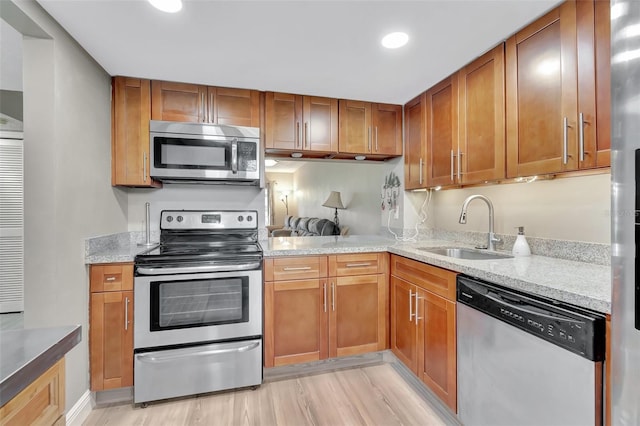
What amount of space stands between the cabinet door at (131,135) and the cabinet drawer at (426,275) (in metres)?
2.01

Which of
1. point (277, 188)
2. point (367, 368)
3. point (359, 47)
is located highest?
point (359, 47)

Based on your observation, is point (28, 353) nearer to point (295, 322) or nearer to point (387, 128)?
point (295, 322)

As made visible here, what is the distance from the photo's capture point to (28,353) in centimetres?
60

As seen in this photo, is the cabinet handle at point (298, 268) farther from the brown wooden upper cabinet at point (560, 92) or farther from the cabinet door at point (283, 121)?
the brown wooden upper cabinet at point (560, 92)

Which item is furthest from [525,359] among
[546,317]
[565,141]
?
[565,141]

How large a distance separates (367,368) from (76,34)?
2.93 metres

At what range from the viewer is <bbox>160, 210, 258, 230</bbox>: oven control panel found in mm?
2545

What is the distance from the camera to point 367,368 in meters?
2.36

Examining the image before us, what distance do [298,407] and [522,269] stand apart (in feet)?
5.04

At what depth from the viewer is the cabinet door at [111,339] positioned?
6.16 ft

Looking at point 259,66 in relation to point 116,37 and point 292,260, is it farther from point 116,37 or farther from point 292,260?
point 292,260

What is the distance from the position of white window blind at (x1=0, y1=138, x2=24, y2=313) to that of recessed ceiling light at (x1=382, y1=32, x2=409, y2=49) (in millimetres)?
4079

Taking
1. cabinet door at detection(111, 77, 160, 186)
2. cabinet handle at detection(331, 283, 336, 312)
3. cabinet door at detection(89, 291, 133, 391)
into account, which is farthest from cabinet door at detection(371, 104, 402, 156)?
cabinet door at detection(89, 291, 133, 391)

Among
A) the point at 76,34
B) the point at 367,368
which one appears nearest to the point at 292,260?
the point at 367,368
